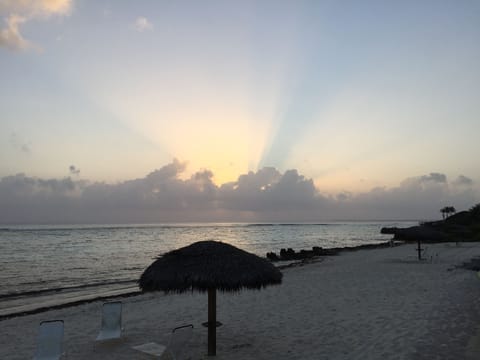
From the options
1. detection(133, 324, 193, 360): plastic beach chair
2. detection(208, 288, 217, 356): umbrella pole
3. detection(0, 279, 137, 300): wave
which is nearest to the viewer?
detection(133, 324, 193, 360): plastic beach chair

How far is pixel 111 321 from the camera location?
7.48m

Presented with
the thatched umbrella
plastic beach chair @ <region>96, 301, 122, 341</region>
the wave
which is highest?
the thatched umbrella

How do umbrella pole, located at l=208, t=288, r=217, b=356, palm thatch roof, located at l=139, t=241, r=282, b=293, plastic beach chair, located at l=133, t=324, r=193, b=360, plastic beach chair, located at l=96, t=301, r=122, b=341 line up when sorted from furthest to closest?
plastic beach chair, located at l=96, t=301, r=122, b=341 → umbrella pole, located at l=208, t=288, r=217, b=356 → palm thatch roof, located at l=139, t=241, r=282, b=293 → plastic beach chair, located at l=133, t=324, r=193, b=360

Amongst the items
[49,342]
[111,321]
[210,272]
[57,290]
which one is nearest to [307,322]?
[210,272]

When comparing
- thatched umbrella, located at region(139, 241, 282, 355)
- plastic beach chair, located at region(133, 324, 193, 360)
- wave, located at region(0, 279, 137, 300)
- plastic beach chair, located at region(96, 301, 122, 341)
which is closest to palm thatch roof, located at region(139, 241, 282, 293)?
thatched umbrella, located at region(139, 241, 282, 355)

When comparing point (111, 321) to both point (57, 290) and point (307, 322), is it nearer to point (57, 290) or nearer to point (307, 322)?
point (307, 322)

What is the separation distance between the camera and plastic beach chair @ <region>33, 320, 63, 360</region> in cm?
580

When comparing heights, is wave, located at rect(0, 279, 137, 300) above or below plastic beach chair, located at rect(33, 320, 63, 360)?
below

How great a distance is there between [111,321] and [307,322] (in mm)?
4103

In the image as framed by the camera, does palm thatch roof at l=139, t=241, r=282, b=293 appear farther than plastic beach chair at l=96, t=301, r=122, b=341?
No

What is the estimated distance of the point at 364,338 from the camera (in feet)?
23.8

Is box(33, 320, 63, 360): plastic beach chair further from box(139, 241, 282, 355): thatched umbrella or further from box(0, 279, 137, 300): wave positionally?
box(0, 279, 137, 300): wave

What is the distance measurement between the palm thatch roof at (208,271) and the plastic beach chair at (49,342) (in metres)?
1.38

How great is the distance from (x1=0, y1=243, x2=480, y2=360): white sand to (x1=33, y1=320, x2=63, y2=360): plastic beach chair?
1.01m
